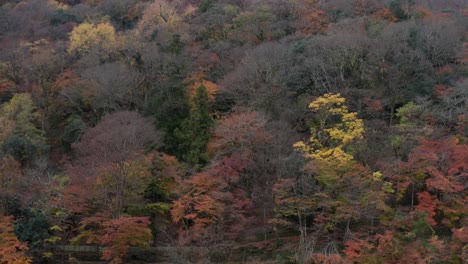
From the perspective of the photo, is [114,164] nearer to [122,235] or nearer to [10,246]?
[122,235]

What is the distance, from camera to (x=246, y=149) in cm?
2866

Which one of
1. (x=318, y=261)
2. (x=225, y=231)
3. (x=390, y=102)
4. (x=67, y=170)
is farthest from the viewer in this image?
(x=390, y=102)

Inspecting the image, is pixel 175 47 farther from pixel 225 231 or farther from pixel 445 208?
pixel 445 208

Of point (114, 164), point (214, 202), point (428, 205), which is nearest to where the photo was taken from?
point (428, 205)


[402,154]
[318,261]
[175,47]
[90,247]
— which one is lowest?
[90,247]

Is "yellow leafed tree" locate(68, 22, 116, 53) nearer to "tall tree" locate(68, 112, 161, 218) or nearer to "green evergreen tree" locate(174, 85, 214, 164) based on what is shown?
"green evergreen tree" locate(174, 85, 214, 164)

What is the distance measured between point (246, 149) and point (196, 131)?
Result: 4743 millimetres

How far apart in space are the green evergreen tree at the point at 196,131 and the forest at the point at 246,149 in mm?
133

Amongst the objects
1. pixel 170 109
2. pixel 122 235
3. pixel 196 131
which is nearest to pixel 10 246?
pixel 122 235

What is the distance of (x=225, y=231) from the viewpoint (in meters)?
26.6

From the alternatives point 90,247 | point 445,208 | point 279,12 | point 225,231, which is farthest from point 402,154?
point 279,12

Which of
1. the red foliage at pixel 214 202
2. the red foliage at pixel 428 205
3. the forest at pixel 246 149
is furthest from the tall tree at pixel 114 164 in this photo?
the red foliage at pixel 428 205

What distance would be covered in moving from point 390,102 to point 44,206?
75.0ft

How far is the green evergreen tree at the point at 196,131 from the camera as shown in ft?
103
